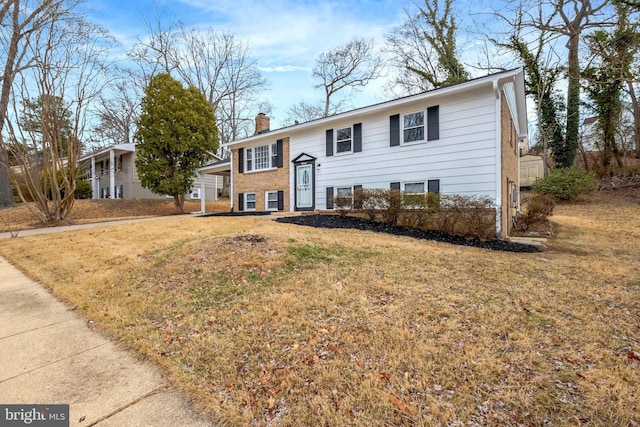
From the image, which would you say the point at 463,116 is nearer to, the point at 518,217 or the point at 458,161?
the point at 458,161

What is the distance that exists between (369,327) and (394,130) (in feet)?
30.3

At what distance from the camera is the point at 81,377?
2564mm

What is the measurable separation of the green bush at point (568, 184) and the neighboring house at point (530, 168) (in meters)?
4.80

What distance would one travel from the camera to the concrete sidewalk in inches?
83.9

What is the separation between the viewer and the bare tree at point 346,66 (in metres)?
27.5

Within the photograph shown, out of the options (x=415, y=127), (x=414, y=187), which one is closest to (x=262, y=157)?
(x=415, y=127)

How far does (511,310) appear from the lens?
148 inches

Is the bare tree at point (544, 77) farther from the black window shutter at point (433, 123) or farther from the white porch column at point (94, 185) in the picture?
the white porch column at point (94, 185)

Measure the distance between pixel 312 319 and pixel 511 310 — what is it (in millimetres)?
2441

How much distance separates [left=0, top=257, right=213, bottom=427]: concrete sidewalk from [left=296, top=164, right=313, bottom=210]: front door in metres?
10.6

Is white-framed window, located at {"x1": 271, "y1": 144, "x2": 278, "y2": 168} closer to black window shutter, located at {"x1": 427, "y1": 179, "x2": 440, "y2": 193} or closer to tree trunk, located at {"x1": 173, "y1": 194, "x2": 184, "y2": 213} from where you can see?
black window shutter, located at {"x1": 427, "y1": 179, "x2": 440, "y2": 193}

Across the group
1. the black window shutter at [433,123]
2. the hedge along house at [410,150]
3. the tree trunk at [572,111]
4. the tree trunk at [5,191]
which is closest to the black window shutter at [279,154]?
the hedge along house at [410,150]

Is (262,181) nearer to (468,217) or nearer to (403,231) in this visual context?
(403,231)

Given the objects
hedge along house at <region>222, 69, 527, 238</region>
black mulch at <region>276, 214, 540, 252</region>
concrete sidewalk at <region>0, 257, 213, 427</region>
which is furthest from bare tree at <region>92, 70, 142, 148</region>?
concrete sidewalk at <region>0, 257, 213, 427</region>
